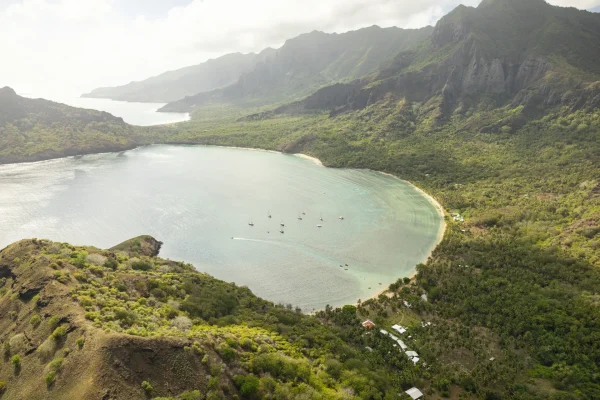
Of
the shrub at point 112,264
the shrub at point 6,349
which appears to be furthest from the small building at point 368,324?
the shrub at point 6,349

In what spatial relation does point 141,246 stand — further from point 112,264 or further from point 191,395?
point 191,395

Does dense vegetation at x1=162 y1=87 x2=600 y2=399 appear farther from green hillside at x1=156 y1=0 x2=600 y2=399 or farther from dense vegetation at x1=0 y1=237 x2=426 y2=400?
dense vegetation at x1=0 y1=237 x2=426 y2=400

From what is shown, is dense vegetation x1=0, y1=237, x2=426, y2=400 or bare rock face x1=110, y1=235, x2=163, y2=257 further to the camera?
bare rock face x1=110, y1=235, x2=163, y2=257

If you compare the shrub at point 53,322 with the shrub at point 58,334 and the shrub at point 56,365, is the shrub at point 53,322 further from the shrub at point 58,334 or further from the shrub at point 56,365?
the shrub at point 56,365

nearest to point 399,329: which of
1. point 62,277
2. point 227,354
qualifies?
point 227,354

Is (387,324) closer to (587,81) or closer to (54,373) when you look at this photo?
(54,373)

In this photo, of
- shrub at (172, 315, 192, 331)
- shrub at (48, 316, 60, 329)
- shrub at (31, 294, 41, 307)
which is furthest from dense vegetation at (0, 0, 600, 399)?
shrub at (31, 294, 41, 307)

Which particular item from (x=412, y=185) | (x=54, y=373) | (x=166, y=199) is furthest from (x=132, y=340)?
(x=412, y=185)
